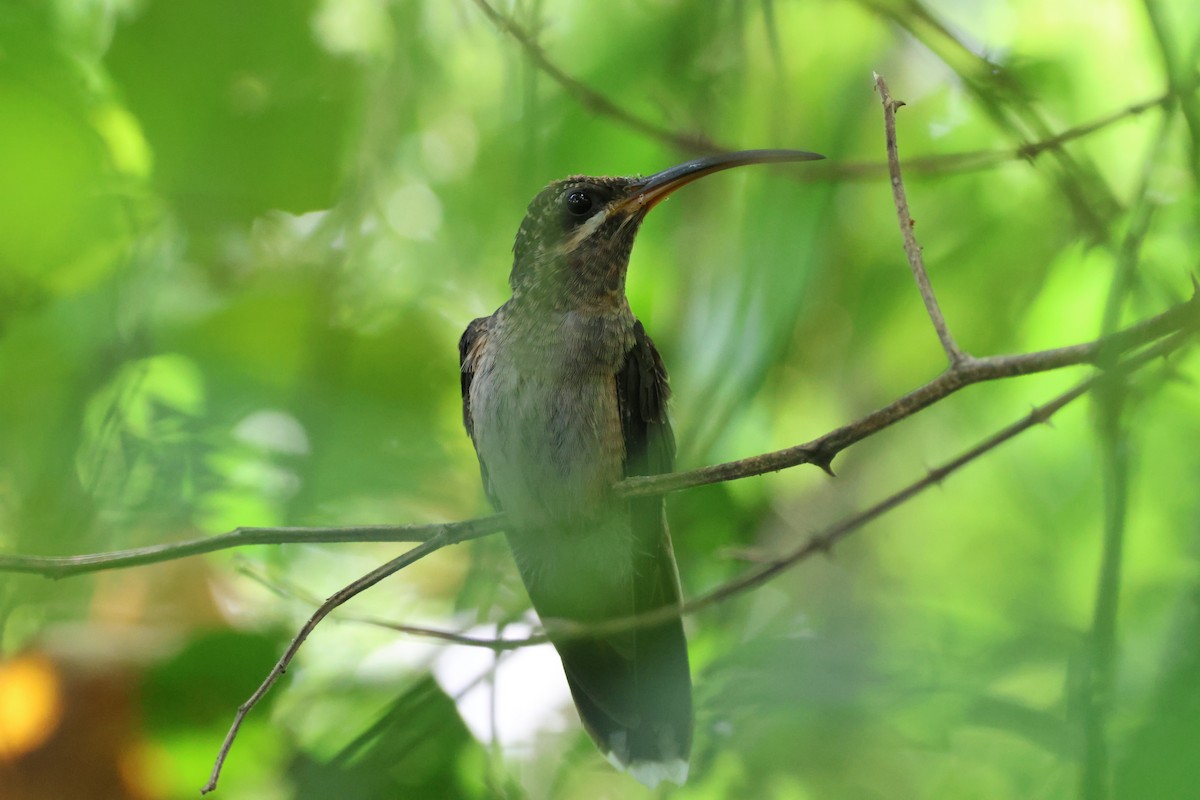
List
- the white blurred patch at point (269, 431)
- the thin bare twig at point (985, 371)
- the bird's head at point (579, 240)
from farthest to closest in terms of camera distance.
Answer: the bird's head at point (579, 240), the white blurred patch at point (269, 431), the thin bare twig at point (985, 371)

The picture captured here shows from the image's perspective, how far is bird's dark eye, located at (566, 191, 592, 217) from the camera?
105 inches

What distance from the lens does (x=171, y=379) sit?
5.12 feet

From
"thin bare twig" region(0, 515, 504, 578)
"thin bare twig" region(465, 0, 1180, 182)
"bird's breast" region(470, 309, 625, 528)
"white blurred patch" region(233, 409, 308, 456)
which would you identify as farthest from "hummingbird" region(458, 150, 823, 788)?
"white blurred patch" region(233, 409, 308, 456)

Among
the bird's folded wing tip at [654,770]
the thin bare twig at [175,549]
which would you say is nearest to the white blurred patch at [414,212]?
the thin bare twig at [175,549]

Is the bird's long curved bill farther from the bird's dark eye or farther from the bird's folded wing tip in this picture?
the bird's folded wing tip

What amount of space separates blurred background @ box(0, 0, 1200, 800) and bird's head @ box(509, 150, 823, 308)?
0.11 metres

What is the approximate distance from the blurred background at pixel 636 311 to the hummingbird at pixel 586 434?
107 mm

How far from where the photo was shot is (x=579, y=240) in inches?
107

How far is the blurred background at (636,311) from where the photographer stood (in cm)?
138

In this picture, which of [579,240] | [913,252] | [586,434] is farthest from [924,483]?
[579,240]

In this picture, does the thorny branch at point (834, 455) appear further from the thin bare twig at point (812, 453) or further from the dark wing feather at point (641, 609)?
the dark wing feather at point (641, 609)

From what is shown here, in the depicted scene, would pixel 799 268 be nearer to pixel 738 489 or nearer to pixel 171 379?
pixel 738 489

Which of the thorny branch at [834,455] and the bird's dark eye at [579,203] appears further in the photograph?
the bird's dark eye at [579,203]

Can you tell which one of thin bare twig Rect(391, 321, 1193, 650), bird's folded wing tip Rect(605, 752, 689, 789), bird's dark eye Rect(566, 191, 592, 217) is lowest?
bird's folded wing tip Rect(605, 752, 689, 789)
